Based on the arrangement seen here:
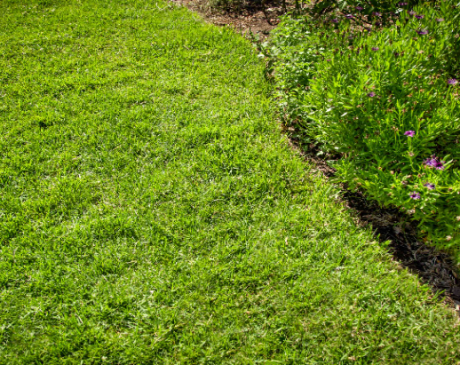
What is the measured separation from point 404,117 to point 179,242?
2011 mm

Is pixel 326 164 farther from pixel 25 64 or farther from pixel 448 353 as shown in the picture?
pixel 25 64

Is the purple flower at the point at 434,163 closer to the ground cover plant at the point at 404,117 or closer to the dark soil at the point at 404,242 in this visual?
the ground cover plant at the point at 404,117

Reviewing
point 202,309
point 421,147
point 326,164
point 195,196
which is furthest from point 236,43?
point 202,309

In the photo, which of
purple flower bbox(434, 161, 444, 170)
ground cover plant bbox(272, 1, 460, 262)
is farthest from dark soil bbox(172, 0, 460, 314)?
purple flower bbox(434, 161, 444, 170)

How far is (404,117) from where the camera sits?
2641 mm

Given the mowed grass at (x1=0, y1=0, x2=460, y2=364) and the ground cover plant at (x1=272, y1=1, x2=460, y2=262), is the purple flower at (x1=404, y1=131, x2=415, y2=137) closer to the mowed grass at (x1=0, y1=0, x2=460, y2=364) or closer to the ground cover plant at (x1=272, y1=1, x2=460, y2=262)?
the ground cover plant at (x1=272, y1=1, x2=460, y2=262)

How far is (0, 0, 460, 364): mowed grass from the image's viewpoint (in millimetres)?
2268

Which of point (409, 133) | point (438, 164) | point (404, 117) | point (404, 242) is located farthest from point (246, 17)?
point (404, 242)

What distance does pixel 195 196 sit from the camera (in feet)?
10.3

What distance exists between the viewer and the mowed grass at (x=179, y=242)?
227cm

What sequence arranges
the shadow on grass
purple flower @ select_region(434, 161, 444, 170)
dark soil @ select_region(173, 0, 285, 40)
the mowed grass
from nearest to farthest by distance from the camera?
the mowed grass < purple flower @ select_region(434, 161, 444, 170) < the shadow on grass < dark soil @ select_region(173, 0, 285, 40)

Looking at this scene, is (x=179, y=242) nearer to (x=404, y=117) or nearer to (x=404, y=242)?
(x=404, y=242)

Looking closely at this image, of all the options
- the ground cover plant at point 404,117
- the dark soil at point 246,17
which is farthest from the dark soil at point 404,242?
the dark soil at point 246,17

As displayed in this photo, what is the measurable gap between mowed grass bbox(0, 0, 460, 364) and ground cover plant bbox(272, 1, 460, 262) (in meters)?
0.43
